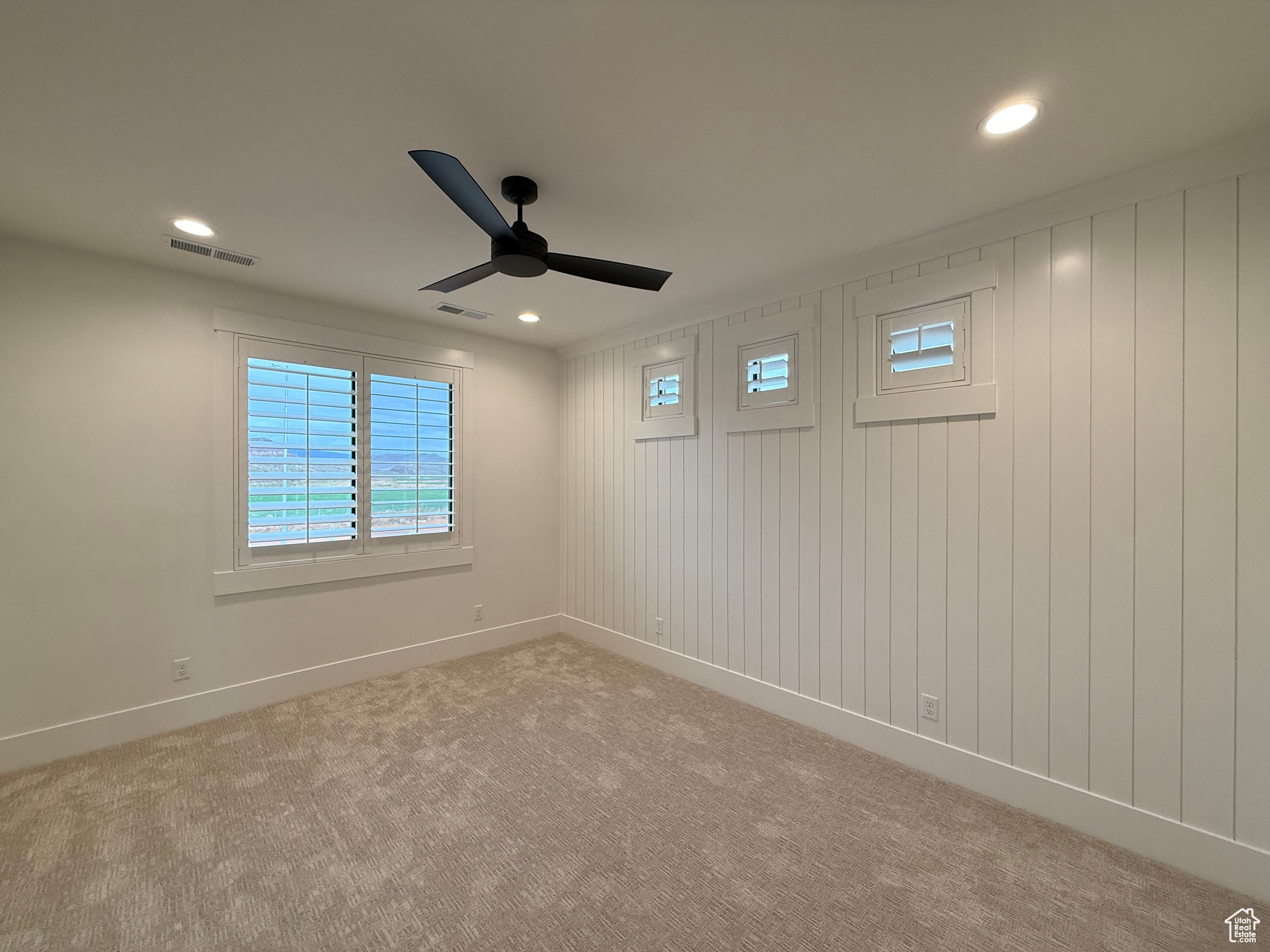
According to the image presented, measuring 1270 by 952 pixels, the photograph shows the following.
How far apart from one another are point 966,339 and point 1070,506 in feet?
2.88

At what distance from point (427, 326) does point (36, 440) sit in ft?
7.50

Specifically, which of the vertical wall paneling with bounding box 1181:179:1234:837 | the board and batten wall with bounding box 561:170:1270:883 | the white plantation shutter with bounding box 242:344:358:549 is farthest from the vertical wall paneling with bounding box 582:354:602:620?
the vertical wall paneling with bounding box 1181:179:1234:837

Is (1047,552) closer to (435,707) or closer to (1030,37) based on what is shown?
(1030,37)

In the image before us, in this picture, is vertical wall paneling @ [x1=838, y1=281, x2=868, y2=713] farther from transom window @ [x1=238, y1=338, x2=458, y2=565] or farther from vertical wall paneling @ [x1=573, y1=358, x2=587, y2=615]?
transom window @ [x1=238, y1=338, x2=458, y2=565]

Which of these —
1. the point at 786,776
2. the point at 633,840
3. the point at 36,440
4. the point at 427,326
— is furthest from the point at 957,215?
the point at 36,440

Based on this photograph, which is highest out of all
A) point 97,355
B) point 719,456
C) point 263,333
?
point 263,333

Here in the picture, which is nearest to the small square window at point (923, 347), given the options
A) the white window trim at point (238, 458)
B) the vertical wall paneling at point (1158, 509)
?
the vertical wall paneling at point (1158, 509)

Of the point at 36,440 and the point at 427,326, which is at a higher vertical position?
the point at 427,326

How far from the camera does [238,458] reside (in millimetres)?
3305

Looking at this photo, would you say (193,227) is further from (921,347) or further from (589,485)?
(921,347)

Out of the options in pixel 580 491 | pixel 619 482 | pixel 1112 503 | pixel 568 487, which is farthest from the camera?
pixel 568 487

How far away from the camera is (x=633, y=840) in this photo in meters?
2.14

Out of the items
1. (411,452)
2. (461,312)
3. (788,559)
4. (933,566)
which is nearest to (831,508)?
(788,559)

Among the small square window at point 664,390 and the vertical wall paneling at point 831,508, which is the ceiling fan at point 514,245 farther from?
the small square window at point 664,390
